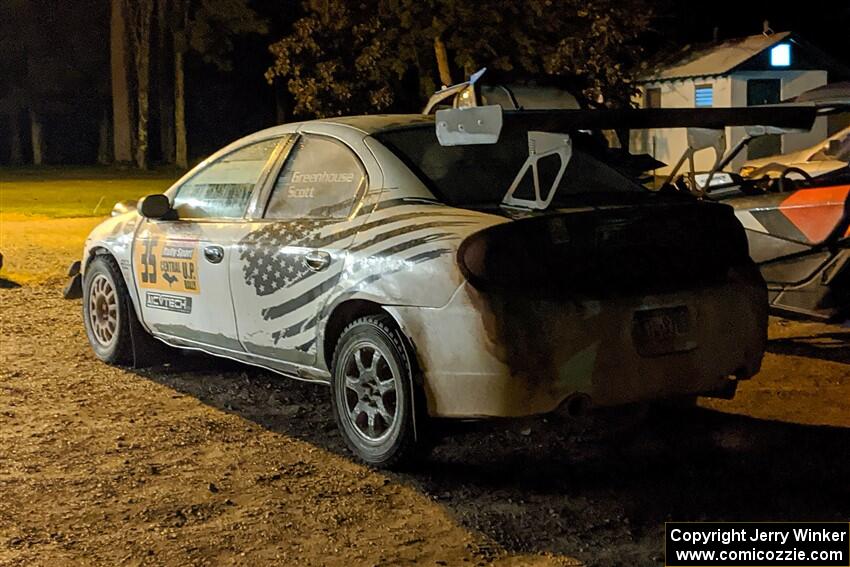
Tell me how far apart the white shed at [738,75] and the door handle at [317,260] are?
20.1m

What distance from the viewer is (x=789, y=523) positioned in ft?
15.2

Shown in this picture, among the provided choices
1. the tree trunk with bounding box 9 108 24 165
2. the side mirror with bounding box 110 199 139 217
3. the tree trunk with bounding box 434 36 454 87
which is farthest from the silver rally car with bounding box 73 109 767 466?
the tree trunk with bounding box 9 108 24 165

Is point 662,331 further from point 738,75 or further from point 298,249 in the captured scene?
point 738,75

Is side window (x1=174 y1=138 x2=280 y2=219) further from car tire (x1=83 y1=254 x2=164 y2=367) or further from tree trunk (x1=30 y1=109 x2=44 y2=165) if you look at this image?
tree trunk (x1=30 y1=109 x2=44 y2=165)

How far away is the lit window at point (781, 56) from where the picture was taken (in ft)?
86.8

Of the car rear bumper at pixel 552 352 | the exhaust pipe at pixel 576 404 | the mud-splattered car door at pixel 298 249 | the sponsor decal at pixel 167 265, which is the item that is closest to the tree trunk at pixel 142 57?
the sponsor decal at pixel 167 265

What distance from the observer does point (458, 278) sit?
489cm

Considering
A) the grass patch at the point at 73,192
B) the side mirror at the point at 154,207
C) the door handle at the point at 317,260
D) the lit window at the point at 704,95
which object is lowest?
the grass patch at the point at 73,192

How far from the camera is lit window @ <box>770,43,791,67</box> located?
26.5 meters

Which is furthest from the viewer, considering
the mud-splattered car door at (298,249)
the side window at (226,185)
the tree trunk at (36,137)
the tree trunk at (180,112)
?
the tree trunk at (36,137)

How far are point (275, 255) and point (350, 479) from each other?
125 cm

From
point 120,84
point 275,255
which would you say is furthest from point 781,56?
point 120,84

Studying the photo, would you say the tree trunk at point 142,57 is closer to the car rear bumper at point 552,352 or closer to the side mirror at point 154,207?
the side mirror at point 154,207

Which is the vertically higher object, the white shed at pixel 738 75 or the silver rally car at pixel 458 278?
the white shed at pixel 738 75
